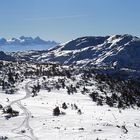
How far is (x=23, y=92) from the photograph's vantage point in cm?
8119

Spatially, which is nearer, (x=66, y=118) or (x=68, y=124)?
(x=68, y=124)

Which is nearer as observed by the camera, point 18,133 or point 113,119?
point 18,133

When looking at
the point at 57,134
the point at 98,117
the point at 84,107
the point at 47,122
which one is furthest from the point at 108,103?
the point at 57,134

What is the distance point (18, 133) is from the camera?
37.4 metres

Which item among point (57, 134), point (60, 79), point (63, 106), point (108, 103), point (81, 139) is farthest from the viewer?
point (60, 79)

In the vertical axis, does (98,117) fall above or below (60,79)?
below

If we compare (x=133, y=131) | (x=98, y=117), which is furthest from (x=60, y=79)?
(x=133, y=131)

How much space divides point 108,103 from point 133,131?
2894 cm

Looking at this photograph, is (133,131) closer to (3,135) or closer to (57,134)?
(57,134)

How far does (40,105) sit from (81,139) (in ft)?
89.0

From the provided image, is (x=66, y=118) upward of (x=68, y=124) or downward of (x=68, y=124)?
upward

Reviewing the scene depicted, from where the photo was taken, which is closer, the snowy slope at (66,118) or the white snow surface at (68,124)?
the white snow surface at (68,124)

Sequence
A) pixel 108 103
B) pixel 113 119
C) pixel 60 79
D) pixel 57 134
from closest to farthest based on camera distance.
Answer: pixel 57 134, pixel 113 119, pixel 108 103, pixel 60 79

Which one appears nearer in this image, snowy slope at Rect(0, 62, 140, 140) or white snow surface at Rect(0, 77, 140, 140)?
white snow surface at Rect(0, 77, 140, 140)
